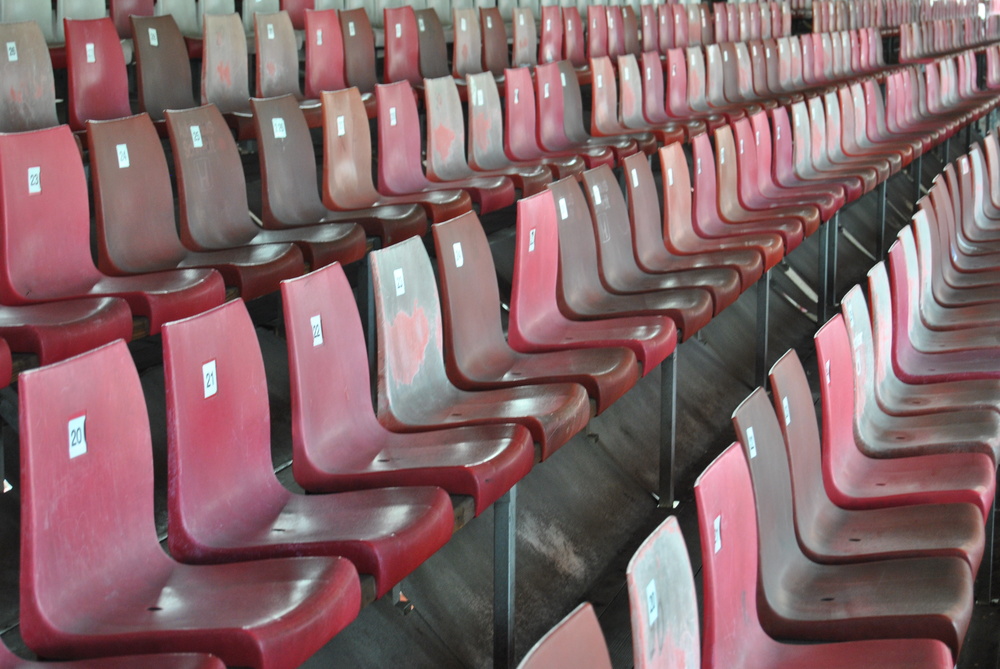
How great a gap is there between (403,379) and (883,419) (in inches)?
25.3

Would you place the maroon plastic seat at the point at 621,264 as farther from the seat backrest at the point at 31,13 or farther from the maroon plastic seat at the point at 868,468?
the seat backrest at the point at 31,13

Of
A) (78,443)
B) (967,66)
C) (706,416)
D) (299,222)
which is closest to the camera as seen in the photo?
(78,443)

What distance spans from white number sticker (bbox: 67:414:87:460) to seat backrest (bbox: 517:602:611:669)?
429 millimetres

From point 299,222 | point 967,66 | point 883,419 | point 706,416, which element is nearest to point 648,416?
point 706,416

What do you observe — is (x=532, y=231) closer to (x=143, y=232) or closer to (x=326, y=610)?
(x=143, y=232)

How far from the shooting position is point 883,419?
148cm

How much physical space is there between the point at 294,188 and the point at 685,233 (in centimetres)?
77

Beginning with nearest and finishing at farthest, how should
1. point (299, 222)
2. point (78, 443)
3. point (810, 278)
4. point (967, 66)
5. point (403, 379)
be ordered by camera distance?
point (78, 443)
point (403, 379)
point (299, 222)
point (810, 278)
point (967, 66)

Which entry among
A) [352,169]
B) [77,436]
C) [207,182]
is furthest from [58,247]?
[352,169]

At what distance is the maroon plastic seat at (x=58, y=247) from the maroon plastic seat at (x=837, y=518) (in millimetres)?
661

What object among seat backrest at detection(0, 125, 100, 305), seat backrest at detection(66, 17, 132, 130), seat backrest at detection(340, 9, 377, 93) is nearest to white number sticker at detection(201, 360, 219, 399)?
seat backrest at detection(0, 125, 100, 305)

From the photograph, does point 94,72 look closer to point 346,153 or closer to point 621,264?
point 346,153

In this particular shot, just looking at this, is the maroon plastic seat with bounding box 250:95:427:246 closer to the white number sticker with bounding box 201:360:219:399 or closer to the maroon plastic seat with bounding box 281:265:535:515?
the maroon plastic seat with bounding box 281:265:535:515

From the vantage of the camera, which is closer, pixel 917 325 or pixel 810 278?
pixel 917 325
